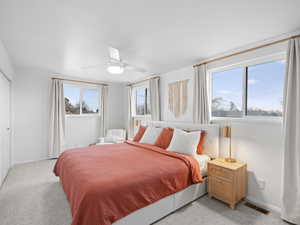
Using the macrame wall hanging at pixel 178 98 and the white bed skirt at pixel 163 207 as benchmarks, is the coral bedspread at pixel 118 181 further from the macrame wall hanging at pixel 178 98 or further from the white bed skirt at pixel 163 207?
the macrame wall hanging at pixel 178 98

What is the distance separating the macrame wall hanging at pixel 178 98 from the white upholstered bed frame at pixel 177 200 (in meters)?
0.56

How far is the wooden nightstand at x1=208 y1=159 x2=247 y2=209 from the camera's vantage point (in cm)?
215

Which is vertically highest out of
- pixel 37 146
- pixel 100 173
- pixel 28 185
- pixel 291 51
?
pixel 291 51

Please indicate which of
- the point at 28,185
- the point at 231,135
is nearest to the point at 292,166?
the point at 231,135

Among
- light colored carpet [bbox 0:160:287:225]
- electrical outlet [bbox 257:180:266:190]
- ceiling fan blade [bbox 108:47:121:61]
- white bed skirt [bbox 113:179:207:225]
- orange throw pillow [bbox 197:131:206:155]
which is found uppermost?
ceiling fan blade [bbox 108:47:121:61]

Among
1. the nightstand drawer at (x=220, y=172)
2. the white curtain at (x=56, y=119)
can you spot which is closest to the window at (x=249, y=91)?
→ the nightstand drawer at (x=220, y=172)

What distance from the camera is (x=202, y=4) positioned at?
1.51 metres

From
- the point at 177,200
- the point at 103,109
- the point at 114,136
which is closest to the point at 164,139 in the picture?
the point at 177,200

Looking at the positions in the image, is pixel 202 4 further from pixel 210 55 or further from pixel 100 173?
pixel 100 173

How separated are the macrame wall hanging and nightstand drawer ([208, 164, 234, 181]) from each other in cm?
148

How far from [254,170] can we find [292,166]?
20.7 inches

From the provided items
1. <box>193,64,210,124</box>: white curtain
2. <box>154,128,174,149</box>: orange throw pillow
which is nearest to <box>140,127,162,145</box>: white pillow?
<box>154,128,174,149</box>: orange throw pillow

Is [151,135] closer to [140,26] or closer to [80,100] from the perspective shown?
[140,26]

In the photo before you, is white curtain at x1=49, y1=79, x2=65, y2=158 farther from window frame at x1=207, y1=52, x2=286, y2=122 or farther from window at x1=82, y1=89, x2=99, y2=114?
window frame at x1=207, y1=52, x2=286, y2=122
